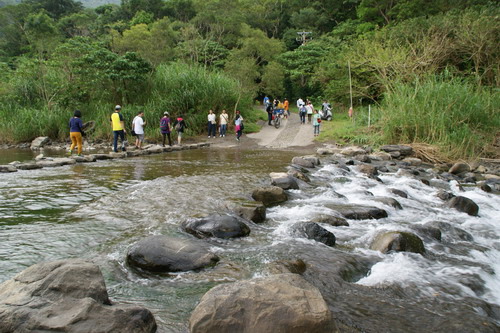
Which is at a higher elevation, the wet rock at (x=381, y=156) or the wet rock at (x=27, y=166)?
the wet rock at (x=27, y=166)

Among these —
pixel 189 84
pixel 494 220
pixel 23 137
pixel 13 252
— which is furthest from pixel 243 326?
pixel 23 137

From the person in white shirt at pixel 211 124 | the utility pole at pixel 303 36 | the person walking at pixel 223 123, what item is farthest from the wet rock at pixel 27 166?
the utility pole at pixel 303 36

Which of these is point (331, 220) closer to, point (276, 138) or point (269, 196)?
point (269, 196)

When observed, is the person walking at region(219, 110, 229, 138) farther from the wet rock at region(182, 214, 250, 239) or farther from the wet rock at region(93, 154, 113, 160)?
the wet rock at region(182, 214, 250, 239)

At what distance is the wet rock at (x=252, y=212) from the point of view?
17.0ft

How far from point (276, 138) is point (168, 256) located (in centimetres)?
1544

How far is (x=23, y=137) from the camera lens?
17953 millimetres

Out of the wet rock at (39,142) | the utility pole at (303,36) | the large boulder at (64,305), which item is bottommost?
the large boulder at (64,305)

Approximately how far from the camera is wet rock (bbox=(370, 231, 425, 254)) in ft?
13.5

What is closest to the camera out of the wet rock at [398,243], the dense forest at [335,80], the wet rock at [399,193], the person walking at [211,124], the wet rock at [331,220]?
the wet rock at [398,243]

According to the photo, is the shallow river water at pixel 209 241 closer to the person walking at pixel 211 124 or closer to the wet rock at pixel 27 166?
the wet rock at pixel 27 166

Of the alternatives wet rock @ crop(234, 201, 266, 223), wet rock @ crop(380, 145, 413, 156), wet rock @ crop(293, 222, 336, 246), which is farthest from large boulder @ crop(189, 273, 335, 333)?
wet rock @ crop(380, 145, 413, 156)

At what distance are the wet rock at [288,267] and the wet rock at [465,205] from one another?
404 cm

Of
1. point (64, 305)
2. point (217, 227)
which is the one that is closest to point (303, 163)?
point (217, 227)
